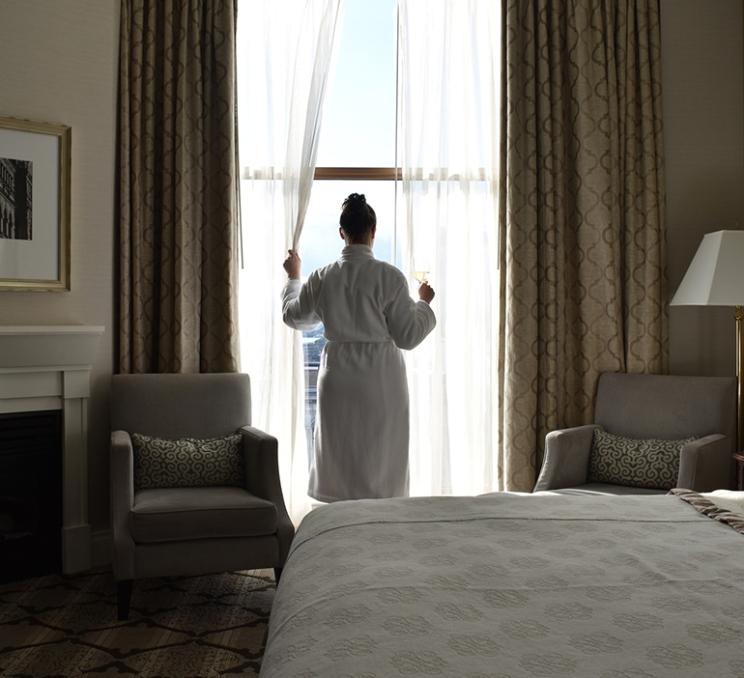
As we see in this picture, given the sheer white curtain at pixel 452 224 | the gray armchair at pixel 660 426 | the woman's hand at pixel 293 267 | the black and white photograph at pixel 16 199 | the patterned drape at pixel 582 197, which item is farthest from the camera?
the sheer white curtain at pixel 452 224

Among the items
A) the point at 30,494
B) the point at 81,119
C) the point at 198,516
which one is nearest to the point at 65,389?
the point at 30,494

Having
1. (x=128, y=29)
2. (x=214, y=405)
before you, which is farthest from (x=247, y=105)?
(x=214, y=405)

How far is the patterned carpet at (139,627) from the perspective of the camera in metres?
2.79

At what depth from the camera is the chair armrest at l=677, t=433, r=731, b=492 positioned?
3367 millimetres

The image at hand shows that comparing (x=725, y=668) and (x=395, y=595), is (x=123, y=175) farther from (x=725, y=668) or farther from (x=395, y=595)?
(x=725, y=668)

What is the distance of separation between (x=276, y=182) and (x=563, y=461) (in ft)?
6.78

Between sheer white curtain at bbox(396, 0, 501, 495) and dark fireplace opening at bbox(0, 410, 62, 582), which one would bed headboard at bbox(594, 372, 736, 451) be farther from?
dark fireplace opening at bbox(0, 410, 62, 582)

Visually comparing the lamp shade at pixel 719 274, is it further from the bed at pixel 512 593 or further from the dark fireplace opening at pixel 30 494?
the dark fireplace opening at pixel 30 494

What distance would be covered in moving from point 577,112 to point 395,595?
3.38m

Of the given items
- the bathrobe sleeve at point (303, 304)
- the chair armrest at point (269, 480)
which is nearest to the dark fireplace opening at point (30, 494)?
the chair armrest at point (269, 480)

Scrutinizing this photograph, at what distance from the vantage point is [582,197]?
4262mm

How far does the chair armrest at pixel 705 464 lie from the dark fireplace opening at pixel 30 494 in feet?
9.10

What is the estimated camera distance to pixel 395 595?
4.89ft

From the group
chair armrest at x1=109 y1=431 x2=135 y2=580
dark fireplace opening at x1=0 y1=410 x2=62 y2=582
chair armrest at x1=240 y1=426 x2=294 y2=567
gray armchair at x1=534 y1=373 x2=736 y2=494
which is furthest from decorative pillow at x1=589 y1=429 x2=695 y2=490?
dark fireplace opening at x1=0 y1=410 x2=62 y2=582
